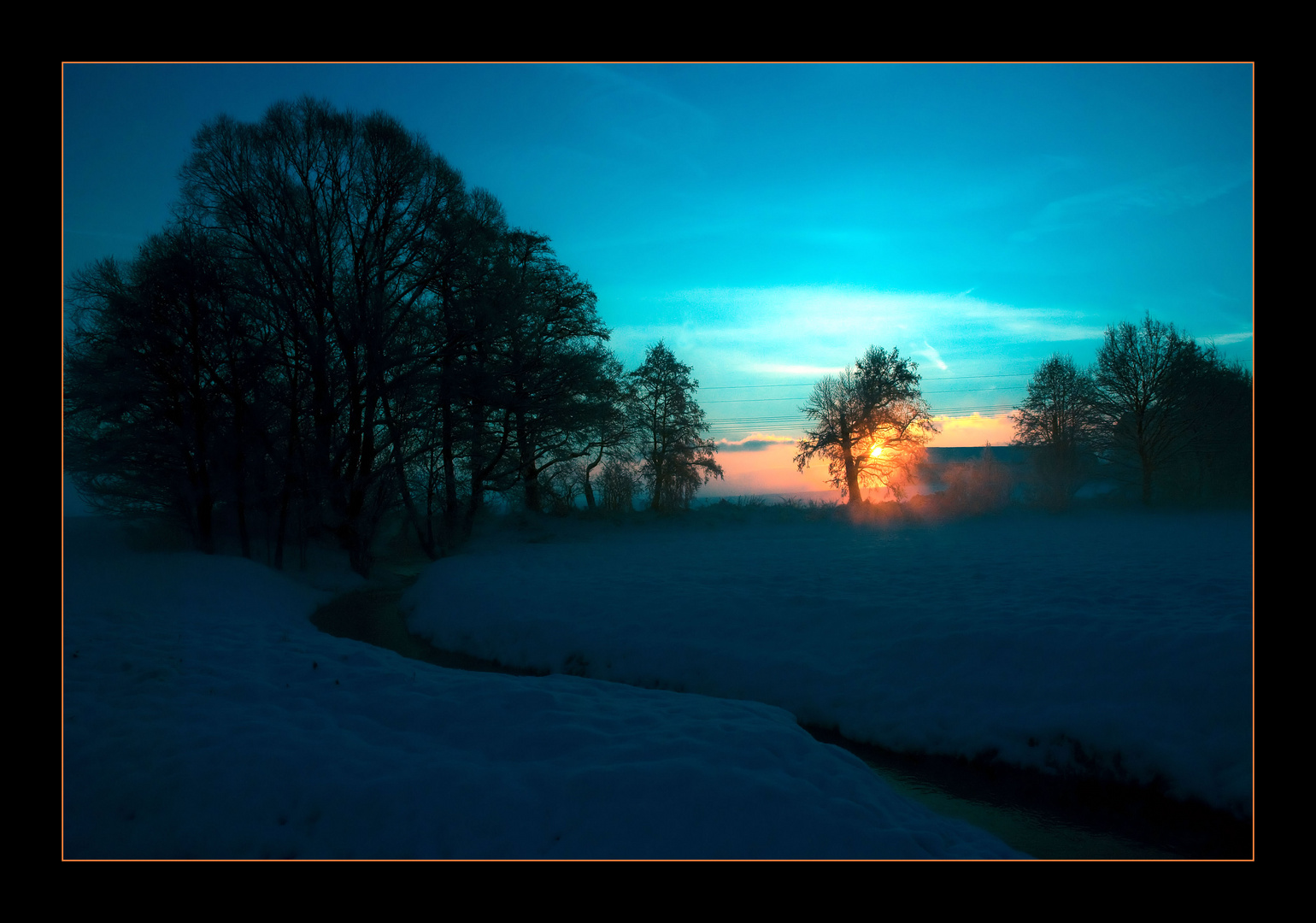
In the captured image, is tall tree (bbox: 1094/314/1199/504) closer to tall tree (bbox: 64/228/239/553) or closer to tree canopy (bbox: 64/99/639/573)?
tree canopy (bbox: 64/99/639/573)

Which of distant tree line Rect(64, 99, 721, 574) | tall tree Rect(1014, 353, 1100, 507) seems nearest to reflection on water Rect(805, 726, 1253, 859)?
distant tree line Rect(64, 99, 721, 574)

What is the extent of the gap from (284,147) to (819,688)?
20407 mm

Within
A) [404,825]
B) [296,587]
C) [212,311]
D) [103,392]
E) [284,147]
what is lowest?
[296,587]

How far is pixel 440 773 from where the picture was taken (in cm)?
399

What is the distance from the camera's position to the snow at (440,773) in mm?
3479

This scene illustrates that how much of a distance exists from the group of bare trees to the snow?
99.7 feet

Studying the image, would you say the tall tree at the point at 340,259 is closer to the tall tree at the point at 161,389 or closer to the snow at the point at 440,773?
the tall tree at the point at 161,389

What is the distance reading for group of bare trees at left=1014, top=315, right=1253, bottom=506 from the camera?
2850cm

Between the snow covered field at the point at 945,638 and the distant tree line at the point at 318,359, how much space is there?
5.26m

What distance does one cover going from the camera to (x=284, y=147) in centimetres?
1756

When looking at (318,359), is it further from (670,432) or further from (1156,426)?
(1156,426)
